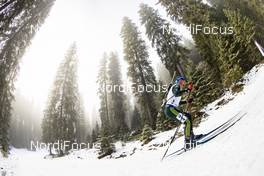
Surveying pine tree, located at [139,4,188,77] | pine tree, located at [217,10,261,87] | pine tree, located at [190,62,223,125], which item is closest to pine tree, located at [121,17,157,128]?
pine tree, located at [139,4,188,77]

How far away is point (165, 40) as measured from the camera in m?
28.9

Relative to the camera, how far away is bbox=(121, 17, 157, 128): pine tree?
1241 inches

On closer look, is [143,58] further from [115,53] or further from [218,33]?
[115,53]

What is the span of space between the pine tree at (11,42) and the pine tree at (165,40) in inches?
769

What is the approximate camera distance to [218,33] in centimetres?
1975

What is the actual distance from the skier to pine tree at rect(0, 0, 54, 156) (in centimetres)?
601

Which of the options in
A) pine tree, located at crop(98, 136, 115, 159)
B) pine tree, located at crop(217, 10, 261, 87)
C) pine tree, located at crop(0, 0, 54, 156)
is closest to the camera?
pine tree, located at crop(0, 0, 54, 156)

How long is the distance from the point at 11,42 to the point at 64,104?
3029 cm

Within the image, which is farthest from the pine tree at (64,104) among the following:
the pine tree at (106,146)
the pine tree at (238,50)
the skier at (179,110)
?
the skier at (179,110)

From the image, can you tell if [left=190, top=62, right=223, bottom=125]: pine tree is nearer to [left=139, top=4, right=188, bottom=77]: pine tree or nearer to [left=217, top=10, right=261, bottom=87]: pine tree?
[left=217, top=10, right=261, bottom=87]: pine tree

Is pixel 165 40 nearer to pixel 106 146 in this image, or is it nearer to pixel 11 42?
pixel 106 146

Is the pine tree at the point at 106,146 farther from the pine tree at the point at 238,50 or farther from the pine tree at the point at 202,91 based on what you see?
the pine tree at the point at 238,50

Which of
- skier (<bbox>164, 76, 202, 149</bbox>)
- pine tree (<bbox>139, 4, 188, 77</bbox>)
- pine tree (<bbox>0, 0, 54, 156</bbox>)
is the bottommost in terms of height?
skier (<bbox>164, 76, 202, 149</bbox>)

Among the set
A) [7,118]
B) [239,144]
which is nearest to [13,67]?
[7,118]
